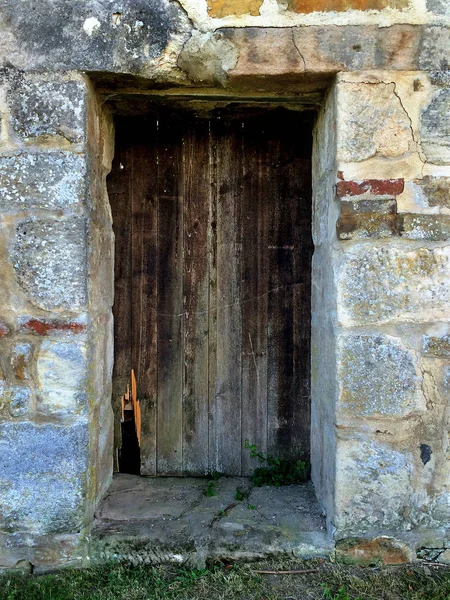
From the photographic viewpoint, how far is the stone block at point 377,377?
6.54 ft

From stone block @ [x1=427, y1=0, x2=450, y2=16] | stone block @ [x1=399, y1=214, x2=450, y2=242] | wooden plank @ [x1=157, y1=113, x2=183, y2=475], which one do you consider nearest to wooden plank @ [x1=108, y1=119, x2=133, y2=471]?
wooden plank @ [x1=157, y1=113, x2=183, y2=475]

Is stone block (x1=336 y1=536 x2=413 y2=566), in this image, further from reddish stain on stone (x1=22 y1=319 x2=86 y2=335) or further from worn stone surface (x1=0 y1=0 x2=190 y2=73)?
worn stone surface (x1=0 y1=0 x2=190 y2=73)

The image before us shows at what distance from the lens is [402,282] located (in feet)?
6.51

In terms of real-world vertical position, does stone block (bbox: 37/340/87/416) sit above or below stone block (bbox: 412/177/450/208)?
Result: below

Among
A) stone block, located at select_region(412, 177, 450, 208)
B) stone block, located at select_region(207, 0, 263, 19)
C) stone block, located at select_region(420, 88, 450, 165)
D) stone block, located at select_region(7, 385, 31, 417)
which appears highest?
stone block, located at select_region(207, 0, 263, 19)

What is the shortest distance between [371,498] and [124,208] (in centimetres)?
173

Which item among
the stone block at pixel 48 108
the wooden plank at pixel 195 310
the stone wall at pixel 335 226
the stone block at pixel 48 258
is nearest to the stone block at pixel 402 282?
the stone wall at pixel 335 226

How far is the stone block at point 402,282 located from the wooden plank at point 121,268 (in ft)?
3.88

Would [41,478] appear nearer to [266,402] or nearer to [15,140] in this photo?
[266,402]

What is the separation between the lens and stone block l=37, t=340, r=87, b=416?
2002 millimetres

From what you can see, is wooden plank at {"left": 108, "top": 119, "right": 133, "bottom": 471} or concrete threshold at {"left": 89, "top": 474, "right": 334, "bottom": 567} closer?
concrete threshold at {"left": 89, "top": 474, "right": 334, "bottom": 567}

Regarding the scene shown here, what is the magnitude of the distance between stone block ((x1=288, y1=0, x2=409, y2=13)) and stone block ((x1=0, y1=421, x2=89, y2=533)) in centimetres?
177

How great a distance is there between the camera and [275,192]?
265cm

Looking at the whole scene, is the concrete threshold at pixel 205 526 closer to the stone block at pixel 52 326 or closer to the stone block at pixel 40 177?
the stone block at pixel 52 326
